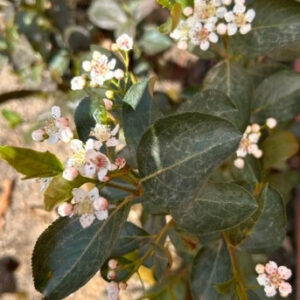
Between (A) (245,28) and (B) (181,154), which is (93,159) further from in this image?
(A) (245,28)

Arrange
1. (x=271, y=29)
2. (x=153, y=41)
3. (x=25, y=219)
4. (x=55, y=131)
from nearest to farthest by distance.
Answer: (x=55, y=131)
(x=271, y=29)
(x=153, y=41)
(x=25, y=219)

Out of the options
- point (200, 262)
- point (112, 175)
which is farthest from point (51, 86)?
point (112, 175)

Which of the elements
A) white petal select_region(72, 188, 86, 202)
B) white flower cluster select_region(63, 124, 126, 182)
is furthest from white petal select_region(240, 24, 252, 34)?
white petal select_region(72, 188, 86, 202)

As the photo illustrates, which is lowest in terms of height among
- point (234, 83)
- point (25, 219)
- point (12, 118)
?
point (25, 219)

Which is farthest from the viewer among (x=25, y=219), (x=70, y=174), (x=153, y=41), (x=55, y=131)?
(x=25, y=219)

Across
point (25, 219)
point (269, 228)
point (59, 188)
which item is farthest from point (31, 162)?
point (25, 219)

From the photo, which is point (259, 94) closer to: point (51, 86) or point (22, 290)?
point (51, 86)

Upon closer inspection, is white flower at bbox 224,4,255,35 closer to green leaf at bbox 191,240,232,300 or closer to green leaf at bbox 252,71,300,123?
green leaf at bbox 252,71,300,123
